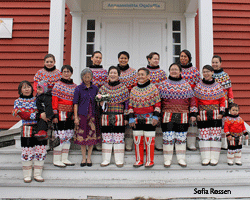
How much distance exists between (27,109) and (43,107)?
20 cm

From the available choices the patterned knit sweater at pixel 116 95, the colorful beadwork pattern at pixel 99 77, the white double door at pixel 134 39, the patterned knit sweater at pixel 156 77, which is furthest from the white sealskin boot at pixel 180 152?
the white double door at pixel 134 39

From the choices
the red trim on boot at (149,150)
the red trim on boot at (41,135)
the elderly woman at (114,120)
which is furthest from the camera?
the elderly woman at (114,120)

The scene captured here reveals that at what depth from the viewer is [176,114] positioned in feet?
9.80

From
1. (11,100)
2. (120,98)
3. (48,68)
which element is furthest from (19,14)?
(120,98)

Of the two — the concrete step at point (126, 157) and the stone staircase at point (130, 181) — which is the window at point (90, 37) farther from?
the stone staircase at point (130, 181)

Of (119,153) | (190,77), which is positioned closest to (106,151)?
(119,153)

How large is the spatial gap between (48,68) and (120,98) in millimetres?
1172

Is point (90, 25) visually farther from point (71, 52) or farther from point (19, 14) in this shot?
point (19, 14)

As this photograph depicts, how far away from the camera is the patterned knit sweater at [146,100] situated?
9.73ft

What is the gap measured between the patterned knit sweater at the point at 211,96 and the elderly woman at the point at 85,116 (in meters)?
1.54

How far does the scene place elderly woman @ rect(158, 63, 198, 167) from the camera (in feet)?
9.80

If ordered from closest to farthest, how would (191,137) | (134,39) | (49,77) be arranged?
(49,77) < (191,137) < (134,39)

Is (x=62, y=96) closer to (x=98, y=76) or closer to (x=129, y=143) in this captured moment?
(x=98, y=76)

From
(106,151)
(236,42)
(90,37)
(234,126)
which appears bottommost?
(106,151)
